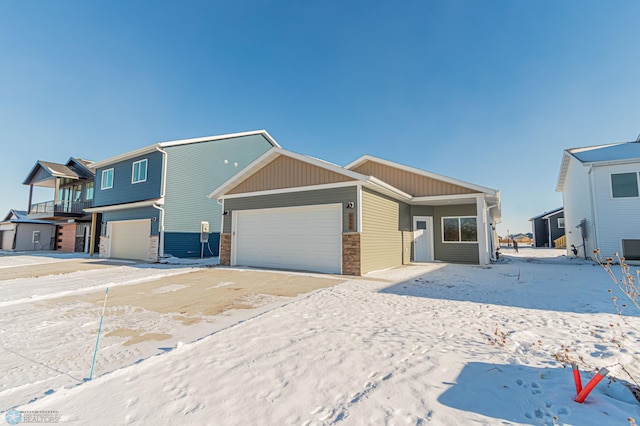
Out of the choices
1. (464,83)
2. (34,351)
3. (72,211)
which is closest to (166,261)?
(34,351)

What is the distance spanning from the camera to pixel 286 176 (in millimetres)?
11109

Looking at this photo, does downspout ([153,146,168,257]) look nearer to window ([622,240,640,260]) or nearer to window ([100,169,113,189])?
window ([100,169,113,189])

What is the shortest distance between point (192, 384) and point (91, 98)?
642 inches

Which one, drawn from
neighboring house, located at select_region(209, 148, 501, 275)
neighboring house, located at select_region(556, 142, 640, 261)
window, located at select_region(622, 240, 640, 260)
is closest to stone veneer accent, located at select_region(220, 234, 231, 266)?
neighboring house, located at select_region(209, 148, 501, 275)

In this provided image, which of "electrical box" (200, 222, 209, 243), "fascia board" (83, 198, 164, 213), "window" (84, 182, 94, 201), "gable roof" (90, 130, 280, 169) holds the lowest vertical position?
"electrical box" (200, 222, 209, 243)

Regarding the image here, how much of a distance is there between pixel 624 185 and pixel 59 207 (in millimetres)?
34615

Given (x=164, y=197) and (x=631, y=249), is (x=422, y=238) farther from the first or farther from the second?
(x=164, y=197)

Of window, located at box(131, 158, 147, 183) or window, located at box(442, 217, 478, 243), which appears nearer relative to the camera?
window, located at box(442, 217, 478, 243)

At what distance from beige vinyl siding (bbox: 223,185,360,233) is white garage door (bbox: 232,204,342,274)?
0.65 feet

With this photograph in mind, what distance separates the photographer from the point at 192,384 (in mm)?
2613

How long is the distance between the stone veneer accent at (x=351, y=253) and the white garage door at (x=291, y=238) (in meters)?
0.21

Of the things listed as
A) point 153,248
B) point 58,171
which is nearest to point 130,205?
point 153,248

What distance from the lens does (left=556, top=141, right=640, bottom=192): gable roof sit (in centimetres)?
1257

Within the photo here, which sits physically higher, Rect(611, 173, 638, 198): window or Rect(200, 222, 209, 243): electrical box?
Rect(611, 173, 638, 198): window
